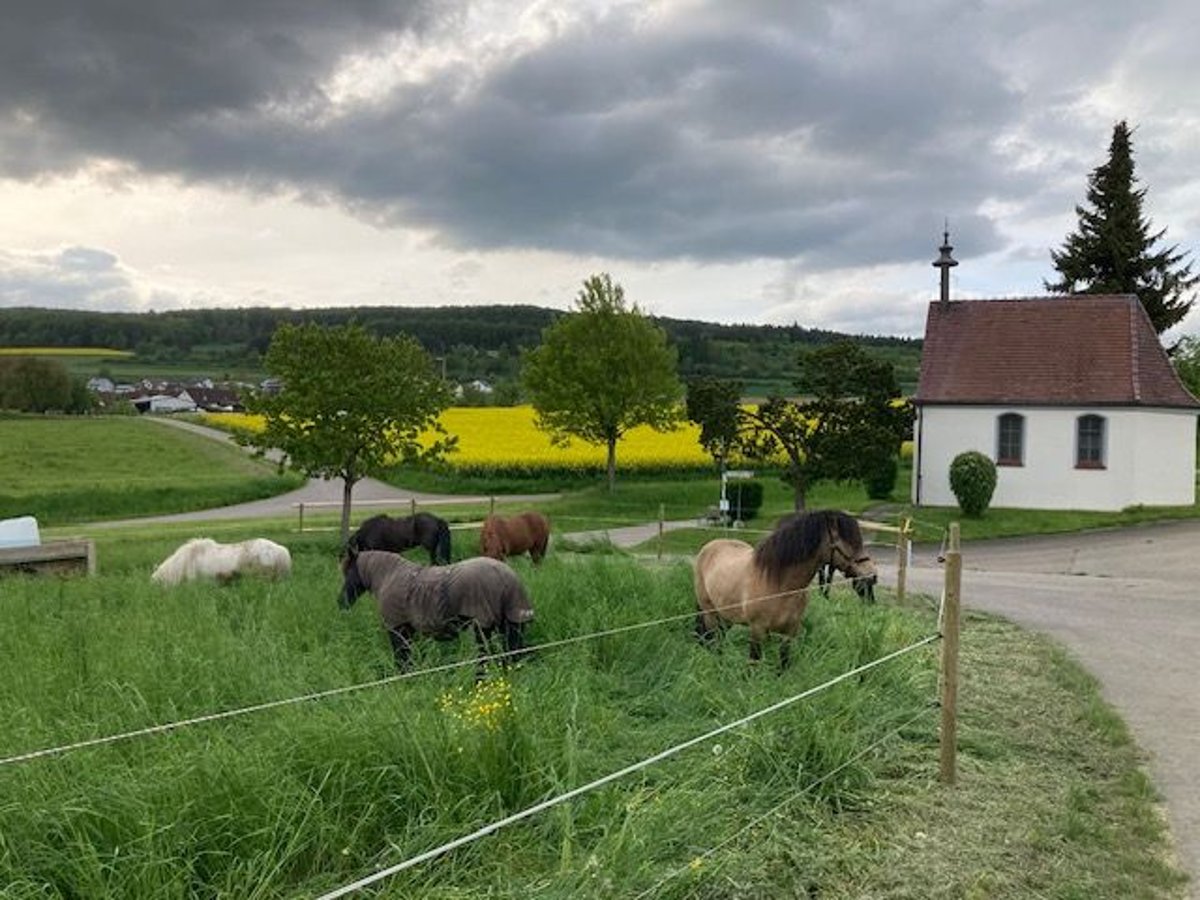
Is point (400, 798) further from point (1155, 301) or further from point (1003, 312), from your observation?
point (1155, 301)

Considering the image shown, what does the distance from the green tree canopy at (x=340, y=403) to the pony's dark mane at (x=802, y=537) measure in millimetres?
14324

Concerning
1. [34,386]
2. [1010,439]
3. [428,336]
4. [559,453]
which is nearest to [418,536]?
[1010,439]

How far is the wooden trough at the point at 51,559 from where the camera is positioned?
1257 centimetres

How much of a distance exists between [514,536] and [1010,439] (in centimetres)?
1889

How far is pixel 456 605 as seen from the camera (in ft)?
22.5

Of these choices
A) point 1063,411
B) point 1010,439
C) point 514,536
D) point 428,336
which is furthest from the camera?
point 428,336

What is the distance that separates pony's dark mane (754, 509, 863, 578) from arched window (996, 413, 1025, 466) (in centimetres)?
2256

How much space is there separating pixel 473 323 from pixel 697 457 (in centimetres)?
10580

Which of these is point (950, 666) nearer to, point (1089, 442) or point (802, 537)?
point (802, 537)

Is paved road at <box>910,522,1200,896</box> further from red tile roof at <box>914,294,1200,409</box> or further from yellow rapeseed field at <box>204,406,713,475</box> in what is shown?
yellow rapeseed field at <box>204,406,713,475</box>

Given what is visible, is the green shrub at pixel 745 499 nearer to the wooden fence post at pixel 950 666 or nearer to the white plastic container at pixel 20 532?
the white plastic container at pixel 20 532

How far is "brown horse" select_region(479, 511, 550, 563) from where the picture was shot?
14.0 meters

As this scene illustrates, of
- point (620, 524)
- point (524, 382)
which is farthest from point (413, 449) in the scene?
point (524, 382)

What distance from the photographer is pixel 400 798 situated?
4105 millimetres
